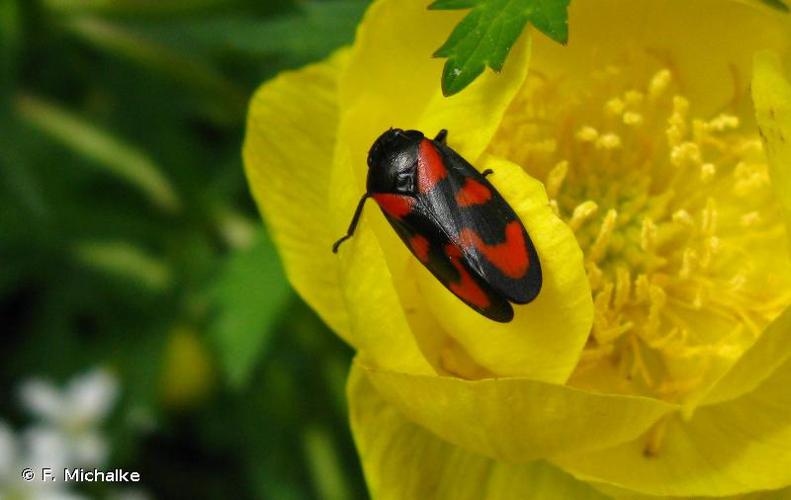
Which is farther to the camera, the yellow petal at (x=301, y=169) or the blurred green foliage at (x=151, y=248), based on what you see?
the blurred green foliage at (x=151, y=248)

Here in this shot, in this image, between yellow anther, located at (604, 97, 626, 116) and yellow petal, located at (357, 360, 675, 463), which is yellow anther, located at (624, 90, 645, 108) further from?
yellow petal, located at (357, 360, 675, 463)

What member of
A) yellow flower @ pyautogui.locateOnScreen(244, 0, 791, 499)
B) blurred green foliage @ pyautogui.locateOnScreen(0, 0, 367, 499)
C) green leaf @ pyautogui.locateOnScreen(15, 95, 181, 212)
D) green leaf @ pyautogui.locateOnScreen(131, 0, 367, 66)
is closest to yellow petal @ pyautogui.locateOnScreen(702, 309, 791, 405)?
yellow flower @ pyautogui.locateOnScreen(244, 0, 791, 499)

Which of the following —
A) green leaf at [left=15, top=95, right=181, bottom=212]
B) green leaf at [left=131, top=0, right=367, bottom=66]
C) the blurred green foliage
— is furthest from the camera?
green leaf at [left=15, top=95, right=181, bottom=212]

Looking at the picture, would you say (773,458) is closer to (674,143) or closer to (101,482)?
(674,143)

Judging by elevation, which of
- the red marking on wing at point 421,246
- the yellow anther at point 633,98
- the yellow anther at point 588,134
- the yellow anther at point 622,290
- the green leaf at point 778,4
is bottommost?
the yellow anther at point 622,290

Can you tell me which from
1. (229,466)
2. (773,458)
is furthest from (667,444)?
(229,466)

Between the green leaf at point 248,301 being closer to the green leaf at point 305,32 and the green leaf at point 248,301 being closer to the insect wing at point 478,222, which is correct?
the green leaf at point 305,32

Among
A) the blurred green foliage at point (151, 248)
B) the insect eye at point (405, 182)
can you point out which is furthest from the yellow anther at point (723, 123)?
the blurred green foliage at point (151, 248)
